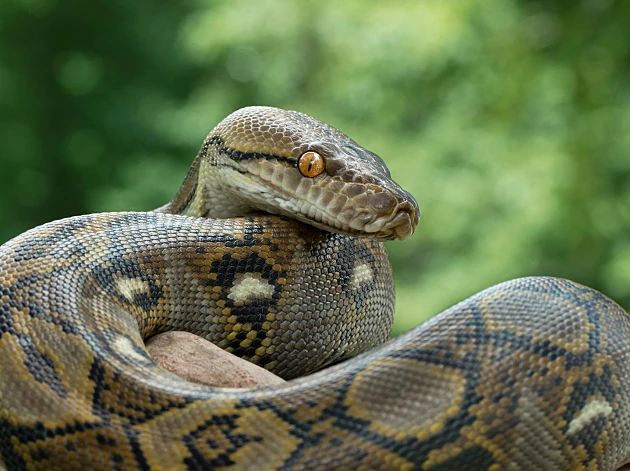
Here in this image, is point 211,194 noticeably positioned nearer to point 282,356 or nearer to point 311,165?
point 311,165

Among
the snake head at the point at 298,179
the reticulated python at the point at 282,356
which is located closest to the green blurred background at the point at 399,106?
the snake head at the point at 298,179

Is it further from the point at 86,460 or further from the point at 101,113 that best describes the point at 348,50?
the point at 86,460

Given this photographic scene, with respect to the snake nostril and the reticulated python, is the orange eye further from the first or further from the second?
the snake nostril

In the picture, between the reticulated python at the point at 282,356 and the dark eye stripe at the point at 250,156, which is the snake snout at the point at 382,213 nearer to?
the reticulated python at the point at 282,356

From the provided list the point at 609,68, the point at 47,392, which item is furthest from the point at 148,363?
the point at 609,68

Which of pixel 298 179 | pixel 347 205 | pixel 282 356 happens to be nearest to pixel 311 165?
pixel 298 179

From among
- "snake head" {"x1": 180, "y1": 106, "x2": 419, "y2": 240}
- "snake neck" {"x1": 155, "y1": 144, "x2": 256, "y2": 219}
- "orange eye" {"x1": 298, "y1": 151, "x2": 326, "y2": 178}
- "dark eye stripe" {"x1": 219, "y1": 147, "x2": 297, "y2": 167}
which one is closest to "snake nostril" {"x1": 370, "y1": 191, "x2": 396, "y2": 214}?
"snake head" {"x1": 180, "y1": 106, "x2": 419, "y2": 240}
